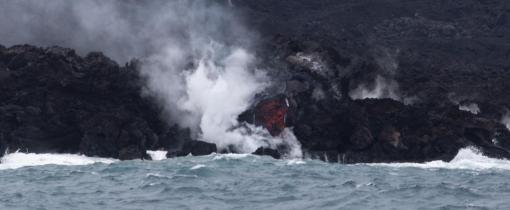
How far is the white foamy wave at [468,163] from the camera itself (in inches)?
1705

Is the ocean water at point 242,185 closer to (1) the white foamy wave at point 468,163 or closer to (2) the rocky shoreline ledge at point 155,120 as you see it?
(1) the white foamy wave at point 468,163

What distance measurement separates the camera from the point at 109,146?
4519 cm

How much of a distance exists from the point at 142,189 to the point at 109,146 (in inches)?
599

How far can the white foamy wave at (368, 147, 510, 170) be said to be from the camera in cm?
4331

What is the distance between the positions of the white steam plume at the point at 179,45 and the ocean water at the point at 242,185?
7.85 metres

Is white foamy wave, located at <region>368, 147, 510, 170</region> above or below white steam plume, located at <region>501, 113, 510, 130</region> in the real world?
below

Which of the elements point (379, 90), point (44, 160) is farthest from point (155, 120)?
point (379, 90)

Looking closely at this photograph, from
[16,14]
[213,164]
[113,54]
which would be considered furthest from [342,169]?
[16,14]

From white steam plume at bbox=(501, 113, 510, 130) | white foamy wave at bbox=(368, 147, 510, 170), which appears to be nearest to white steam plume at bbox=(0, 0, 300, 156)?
white foamy wave at bbox=(368, 147, 510, 170)

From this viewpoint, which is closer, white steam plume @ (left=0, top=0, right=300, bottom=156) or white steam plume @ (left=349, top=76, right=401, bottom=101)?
white steam plume @ (left=0, top=0, right=300, bottom=156)

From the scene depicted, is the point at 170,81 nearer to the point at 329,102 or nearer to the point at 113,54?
the point at 329,102

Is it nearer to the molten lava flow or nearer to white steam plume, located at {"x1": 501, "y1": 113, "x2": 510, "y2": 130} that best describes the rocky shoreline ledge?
the molten lava flow

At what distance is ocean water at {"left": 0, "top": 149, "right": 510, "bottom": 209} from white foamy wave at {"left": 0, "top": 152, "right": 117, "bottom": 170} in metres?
0.09

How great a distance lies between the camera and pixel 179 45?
5800cm
